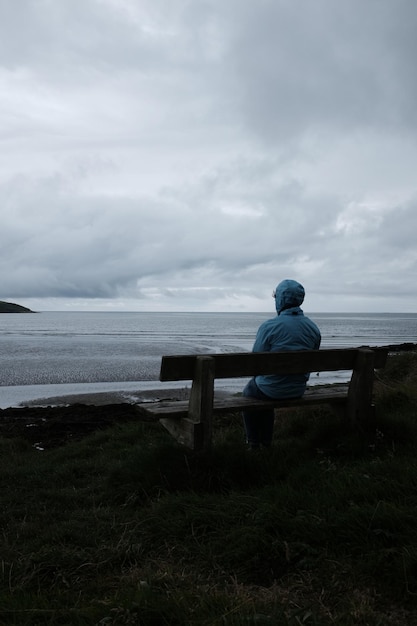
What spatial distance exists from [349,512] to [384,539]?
30 centimetres

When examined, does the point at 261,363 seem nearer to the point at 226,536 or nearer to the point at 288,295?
the point at 288,295

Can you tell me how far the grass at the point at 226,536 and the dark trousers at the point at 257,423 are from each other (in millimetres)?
419

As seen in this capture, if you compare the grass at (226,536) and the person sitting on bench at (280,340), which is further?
the person sitting on bench at (280,340)

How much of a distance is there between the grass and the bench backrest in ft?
2.17

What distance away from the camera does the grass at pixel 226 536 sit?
8.98 ft

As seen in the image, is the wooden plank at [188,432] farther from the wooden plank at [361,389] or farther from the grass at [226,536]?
the wooden plank at [361,389]

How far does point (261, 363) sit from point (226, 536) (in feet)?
6.41

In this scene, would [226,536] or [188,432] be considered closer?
[226,536]

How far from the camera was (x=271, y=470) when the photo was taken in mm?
4613

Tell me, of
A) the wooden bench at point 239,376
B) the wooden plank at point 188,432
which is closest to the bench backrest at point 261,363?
the wooden bench at point 239,376

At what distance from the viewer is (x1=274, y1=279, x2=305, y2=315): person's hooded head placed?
18.4 ft

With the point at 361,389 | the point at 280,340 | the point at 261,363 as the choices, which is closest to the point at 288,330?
the point at 280,340

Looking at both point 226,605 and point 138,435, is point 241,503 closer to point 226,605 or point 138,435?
point 226,605

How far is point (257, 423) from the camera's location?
563 centimetres
